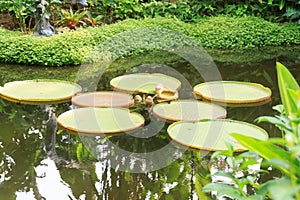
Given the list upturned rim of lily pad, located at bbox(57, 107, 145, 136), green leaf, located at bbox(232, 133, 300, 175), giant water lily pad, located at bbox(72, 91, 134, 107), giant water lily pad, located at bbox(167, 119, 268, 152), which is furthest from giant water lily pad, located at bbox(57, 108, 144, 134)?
green leaf, located at bbox(232, 133, 300, 175)

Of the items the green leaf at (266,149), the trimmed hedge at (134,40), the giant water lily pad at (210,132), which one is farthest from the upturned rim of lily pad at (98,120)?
the green leaf at (266,149)

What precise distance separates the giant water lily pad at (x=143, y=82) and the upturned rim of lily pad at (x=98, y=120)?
59 centimetres

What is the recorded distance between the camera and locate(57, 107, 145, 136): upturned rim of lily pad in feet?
11.9

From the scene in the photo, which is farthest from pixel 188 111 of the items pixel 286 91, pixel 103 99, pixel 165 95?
pixel 286 91

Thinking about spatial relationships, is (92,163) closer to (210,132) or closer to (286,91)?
(210,132)

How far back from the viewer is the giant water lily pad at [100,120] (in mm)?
3641

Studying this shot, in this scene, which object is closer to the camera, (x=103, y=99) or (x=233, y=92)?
(x=103, y=99)

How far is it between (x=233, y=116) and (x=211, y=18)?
3682mm

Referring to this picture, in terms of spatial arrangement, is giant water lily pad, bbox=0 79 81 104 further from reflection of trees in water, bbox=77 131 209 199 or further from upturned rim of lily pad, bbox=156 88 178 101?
reflection of trees in water, bbox=77 131 209 199

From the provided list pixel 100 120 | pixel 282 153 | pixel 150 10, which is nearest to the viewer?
pixel 282 153

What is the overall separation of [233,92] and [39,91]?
1.93m

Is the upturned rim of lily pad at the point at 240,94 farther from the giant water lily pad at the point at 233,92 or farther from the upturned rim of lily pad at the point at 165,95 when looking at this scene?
the upturned rim of lily pad at the point at 165,95

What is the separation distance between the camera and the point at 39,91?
4.44m

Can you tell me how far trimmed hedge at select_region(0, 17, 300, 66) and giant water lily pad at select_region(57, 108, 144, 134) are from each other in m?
1.83
